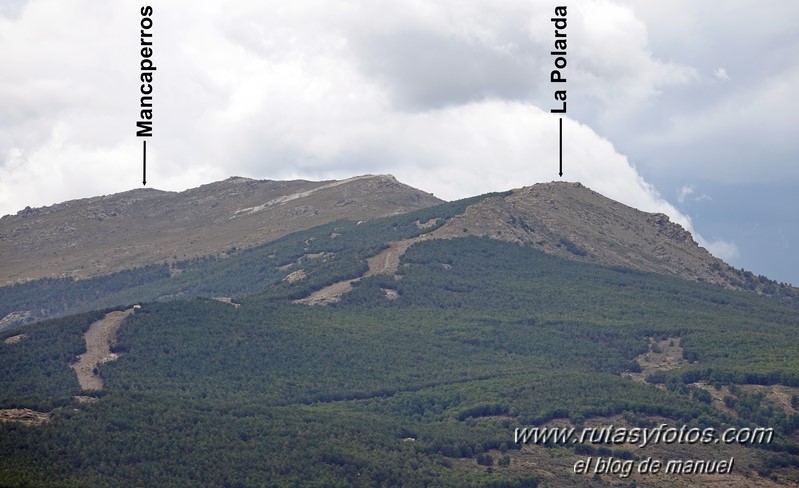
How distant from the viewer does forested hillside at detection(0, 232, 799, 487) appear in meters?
116

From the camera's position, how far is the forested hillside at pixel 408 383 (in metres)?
116

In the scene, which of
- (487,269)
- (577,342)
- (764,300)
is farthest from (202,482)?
(764,300)

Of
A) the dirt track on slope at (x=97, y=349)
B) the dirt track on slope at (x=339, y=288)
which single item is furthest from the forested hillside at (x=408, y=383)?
the dirt track on slope at (x=339, y=288)

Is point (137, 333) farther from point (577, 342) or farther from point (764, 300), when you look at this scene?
point (764, 300)

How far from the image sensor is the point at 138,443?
11538 cm

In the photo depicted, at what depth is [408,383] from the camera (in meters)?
154

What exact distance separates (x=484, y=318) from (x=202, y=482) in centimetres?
7407

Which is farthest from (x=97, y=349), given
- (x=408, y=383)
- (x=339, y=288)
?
(x=339, y=288)

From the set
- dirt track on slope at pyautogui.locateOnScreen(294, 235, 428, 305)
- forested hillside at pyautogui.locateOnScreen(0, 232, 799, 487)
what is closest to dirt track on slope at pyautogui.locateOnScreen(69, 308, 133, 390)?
forested hillside at pyautogui.locateOnScreen(0, 232, 799, 487)

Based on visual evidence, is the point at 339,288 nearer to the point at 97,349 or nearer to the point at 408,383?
the point at 408,383

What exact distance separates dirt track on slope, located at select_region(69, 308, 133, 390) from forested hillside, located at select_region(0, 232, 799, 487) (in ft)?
4.90

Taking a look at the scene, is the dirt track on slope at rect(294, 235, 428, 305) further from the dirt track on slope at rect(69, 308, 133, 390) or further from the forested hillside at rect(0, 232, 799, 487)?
the dirt track on slope at rect(69, 308, 133, 390)

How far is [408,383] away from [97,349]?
37358mm

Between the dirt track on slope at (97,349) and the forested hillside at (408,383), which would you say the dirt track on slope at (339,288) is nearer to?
the forested hillside at (408,383)
